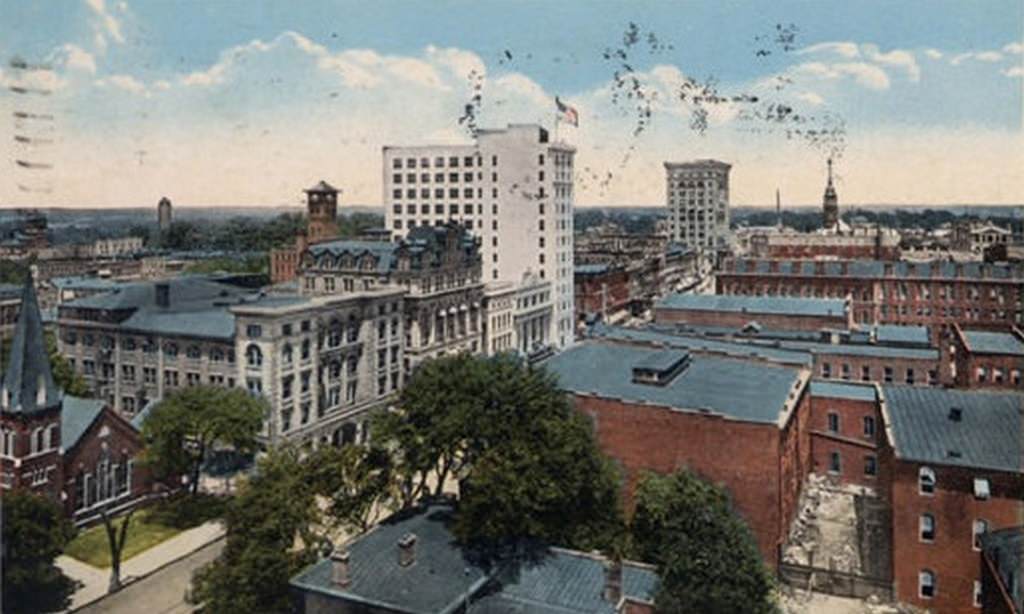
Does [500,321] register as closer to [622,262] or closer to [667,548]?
[622,262]

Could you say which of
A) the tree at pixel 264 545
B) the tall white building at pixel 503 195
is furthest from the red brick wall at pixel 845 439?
the tall white building at pixel 503 195

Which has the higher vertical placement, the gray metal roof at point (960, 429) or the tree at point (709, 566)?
the gray metal roof at point (960, 429)

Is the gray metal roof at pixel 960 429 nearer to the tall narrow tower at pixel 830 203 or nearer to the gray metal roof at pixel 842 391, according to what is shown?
the gray metal roof at pixel 842 391

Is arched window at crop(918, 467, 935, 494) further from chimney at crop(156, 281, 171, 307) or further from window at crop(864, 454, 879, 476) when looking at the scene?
chimney at crop(156, 281, 171, 307)

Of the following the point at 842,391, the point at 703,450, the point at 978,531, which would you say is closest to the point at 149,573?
the point at 703,450

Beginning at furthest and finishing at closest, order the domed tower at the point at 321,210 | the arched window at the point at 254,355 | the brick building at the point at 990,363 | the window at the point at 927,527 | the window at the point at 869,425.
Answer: the domed tower at the point at 321,210 → the brick building at the point at 990,363 → the arched window at the point at 254,355 → the window at the point at 869,425 → the window at the point at 927,527
